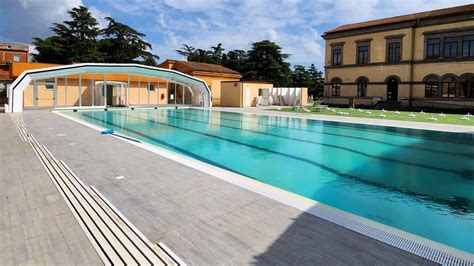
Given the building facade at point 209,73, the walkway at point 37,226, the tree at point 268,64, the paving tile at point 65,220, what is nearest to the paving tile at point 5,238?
the walkway at point 37,226

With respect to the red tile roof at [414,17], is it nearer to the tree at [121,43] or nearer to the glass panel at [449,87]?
the glass panel at [449,87]

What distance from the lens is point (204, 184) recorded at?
195 inches

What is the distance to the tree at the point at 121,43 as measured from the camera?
4194 centimetres

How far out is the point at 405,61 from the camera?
27.1 m

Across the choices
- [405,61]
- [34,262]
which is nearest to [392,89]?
[405,61]

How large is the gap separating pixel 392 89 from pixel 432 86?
123 inches

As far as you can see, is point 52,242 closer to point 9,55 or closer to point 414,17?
point 414,17

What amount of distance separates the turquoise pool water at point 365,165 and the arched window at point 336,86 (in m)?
18.2

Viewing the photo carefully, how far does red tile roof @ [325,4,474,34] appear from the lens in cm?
2426

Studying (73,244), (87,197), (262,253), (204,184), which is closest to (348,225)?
(262,253)

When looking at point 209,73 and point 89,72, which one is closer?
point 89,72

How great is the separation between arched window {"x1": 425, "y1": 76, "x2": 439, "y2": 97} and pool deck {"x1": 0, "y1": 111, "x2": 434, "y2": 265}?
26.5 m

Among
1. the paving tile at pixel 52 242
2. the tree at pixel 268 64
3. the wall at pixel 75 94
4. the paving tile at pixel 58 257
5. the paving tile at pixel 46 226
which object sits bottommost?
the paving tile at pixel 58 257

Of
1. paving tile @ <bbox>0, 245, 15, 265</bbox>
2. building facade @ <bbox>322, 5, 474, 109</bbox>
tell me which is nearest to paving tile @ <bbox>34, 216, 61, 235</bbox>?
paving tile @ <bbox>0, 245, 15, 265</bbox>
